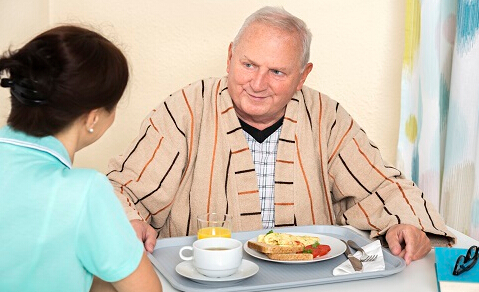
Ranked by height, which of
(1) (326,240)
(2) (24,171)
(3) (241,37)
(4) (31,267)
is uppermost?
(3) (241,37)

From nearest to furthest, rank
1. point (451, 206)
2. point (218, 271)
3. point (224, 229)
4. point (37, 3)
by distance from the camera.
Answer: point (218, 271)
point (224, 229)
point (451, 206)
point (37, 3)

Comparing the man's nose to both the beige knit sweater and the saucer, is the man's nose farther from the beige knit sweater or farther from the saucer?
the saucer

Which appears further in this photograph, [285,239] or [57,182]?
[285,239]

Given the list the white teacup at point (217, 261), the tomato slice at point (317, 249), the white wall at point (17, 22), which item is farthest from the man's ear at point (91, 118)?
the white wall at point (17, 22)

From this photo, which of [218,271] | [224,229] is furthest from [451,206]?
[218,271]

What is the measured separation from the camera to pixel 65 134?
1162 mm

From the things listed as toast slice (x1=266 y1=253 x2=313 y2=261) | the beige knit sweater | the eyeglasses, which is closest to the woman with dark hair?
toast slice (x1=266 y1=253 x2=313 y2=261)

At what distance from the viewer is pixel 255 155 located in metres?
2.13

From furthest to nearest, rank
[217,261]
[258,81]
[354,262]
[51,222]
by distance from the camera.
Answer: [258,81] → [354,262] → [217,261] → [51,222]

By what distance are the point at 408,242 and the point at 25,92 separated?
0.99m

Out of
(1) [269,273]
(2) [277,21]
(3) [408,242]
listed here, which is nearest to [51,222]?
(1) [269,273]

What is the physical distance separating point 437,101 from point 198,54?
1.02 meters

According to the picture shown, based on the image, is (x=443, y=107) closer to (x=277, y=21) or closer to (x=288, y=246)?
(x=277, y=21)

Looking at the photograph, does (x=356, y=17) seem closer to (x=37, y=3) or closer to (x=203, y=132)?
(x=203, y=132)
